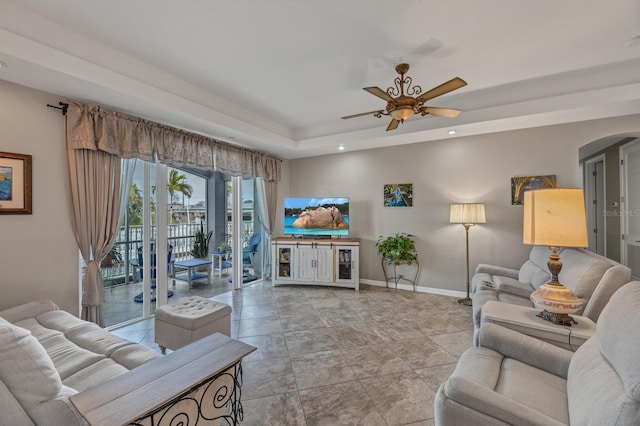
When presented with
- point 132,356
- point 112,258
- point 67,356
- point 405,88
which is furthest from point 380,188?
point 67,356

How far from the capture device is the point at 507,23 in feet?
7.16

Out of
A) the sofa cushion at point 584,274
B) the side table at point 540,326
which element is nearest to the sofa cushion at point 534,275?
the sofa cushion at point 584,274

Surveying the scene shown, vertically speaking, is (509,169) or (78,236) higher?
(509,169)

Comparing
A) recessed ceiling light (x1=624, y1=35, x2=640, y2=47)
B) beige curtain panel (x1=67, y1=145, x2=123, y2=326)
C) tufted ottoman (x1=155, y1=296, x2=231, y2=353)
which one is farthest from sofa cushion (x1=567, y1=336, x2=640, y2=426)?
beige curtain panel (x1=67, y1=145, x2=123, y2=326)

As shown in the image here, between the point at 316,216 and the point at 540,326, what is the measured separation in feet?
12.2

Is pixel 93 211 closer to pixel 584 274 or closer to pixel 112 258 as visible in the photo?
pixel 112 258

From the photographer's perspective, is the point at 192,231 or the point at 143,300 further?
the point at 192,231

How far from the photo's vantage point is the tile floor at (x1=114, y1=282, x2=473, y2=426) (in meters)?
1.93

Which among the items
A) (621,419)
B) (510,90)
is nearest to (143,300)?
(621,419)

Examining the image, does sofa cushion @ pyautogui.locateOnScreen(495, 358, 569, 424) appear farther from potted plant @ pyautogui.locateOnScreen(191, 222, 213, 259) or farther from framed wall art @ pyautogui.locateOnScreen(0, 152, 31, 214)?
potted plant @ pyautogui.locateOnScreen(191, 222, 213, 259)

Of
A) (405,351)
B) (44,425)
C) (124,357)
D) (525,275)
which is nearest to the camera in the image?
(44,425)

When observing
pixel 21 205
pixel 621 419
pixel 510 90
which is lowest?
pixel 621 419

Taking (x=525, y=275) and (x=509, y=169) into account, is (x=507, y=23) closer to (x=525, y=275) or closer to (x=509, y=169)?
(x=509, y=169)

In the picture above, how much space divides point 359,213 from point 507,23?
135 inches
